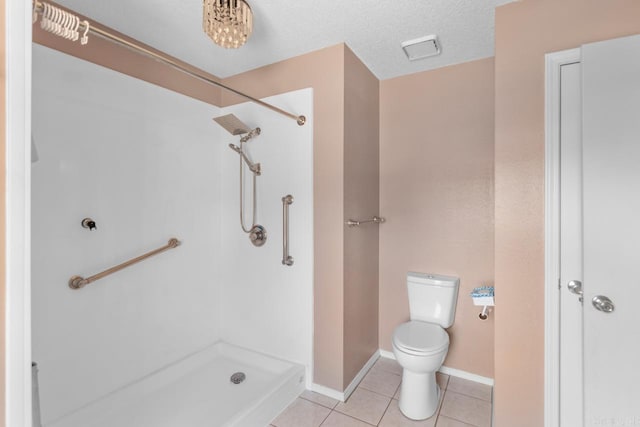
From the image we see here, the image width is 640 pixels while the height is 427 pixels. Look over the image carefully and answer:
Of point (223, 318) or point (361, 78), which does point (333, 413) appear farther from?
point (361, 78)

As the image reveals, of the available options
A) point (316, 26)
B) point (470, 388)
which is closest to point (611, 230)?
point (470, 388)

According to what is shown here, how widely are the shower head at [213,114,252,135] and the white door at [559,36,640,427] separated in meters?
1.90

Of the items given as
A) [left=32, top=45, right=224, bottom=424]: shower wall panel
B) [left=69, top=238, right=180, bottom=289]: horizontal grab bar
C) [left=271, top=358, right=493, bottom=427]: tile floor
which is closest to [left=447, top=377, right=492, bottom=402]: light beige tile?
[left=271, top=358, right=493, bottom=427]: tile floor

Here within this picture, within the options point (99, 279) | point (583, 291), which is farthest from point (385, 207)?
point (99, 279)

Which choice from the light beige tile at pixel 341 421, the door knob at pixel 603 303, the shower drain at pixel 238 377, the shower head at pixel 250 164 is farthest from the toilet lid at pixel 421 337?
the shower head at pixel 250 164

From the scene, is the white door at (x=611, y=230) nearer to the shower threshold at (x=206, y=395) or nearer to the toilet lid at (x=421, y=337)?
the toilet lid at (x=421, y=337)

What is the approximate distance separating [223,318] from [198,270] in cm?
49

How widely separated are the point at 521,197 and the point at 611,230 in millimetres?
366

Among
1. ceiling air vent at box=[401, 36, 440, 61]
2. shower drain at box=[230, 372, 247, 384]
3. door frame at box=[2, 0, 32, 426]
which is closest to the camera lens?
door frame at box=[2, 0, 32, 426]

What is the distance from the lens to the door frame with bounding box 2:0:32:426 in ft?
2.26

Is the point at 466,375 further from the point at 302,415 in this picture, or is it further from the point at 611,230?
the point at 611,230

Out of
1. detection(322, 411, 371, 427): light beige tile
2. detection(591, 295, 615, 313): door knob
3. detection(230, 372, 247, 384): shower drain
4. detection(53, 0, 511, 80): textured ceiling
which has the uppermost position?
detection(53, 0, 511, 80): textured ceiling

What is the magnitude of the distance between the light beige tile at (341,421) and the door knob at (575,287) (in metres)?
1.34

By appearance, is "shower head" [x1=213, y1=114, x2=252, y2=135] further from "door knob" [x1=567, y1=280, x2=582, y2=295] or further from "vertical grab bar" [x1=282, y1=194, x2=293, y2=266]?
"door knob" [x1=567, y1=280, x2=582, y2=295]
